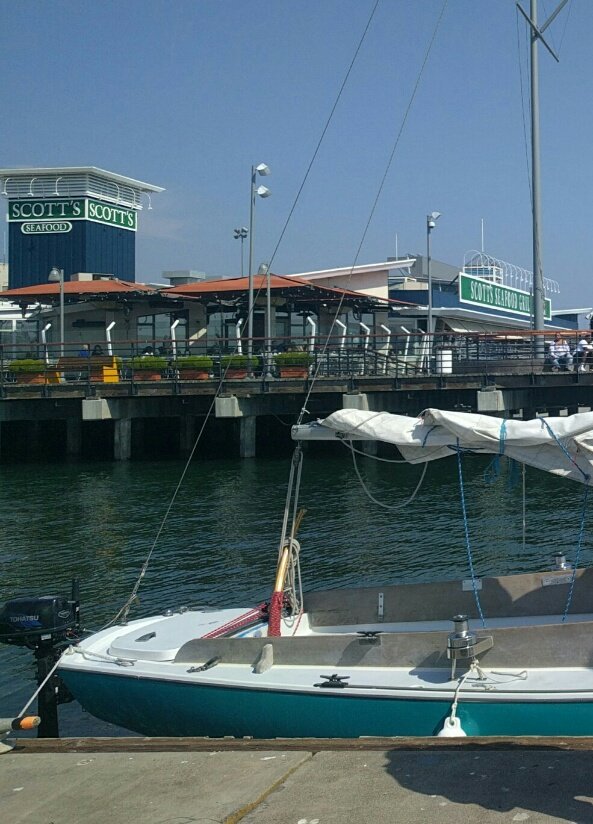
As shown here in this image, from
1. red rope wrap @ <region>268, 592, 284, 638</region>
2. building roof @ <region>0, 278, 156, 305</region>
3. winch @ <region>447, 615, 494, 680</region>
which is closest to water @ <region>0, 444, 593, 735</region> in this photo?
red rope wrap @ <region>268, 592, 284, 638</region>

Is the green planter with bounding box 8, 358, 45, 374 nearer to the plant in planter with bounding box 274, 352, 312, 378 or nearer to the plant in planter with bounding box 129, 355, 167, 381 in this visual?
the plant in planter with bounding box 129, 355, 167, 381

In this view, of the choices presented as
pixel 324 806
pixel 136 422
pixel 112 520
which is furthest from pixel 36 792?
pixel 136 422

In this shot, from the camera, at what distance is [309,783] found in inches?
258

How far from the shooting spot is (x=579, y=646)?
29.6 feet

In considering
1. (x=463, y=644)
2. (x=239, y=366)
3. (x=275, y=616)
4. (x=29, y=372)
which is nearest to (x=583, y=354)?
(x=239, y=366)

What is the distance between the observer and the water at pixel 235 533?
16969 millimetres

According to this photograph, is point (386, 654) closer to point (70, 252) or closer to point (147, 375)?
point (147, 375)

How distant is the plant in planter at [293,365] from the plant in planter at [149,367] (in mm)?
4389

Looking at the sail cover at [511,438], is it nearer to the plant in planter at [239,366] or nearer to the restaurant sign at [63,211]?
the plant in planter at [239,366]

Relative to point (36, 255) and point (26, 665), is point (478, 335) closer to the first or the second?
point (26, 665)

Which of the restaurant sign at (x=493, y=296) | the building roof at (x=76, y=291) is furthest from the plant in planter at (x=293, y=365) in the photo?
the restaurant sign at (x=493, y=296)

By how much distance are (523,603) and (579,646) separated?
1.78m

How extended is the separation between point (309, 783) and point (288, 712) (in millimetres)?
2537

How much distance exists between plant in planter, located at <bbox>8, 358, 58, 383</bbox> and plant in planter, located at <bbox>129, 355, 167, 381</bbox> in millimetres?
3341
